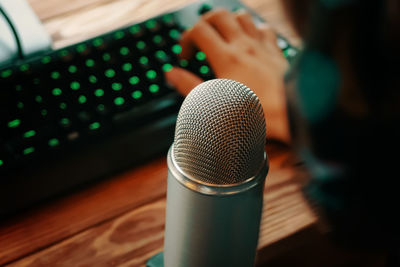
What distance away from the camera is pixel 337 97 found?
50 cm

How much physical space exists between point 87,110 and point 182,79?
120 mm

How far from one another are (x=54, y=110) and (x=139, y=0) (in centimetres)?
33

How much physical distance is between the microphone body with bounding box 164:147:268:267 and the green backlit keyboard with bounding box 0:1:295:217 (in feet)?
0.54

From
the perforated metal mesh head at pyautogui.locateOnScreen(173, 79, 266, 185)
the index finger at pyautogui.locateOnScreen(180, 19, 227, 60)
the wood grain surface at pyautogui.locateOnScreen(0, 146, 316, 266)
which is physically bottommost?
the wood grain surface at pyautogui.locateOnScreen(0, 146, 316, 266)

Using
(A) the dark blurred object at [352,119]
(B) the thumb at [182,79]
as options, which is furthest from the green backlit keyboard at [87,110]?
(A) the dark blurred object at [352,119]

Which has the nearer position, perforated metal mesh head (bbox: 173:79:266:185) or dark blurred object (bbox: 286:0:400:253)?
perforated metal mesh head (bbox: 173:79:266:185)

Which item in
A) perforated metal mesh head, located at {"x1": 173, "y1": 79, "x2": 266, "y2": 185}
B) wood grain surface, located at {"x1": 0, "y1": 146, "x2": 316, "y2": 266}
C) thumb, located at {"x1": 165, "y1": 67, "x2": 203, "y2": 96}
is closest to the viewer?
perforated metal mesh head, located at {"x1": 173, "y1": 79, "x2": 266, "y2": 185}

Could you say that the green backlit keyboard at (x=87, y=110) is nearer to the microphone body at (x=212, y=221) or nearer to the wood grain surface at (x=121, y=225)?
the wood grain surface at (x=121, y=225)

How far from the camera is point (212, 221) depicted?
32 cm

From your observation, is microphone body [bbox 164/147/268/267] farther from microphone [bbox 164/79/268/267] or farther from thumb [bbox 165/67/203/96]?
thumb [bbox 165/67/203/96]

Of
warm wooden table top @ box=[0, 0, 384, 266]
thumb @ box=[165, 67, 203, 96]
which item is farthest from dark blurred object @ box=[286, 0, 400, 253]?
thumb @ box=[165, 67, 203, 96]

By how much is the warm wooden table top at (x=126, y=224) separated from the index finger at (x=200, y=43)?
161 millimetres

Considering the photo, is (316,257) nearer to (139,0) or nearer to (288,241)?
(288,241)

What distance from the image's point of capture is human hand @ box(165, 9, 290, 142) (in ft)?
1.89
